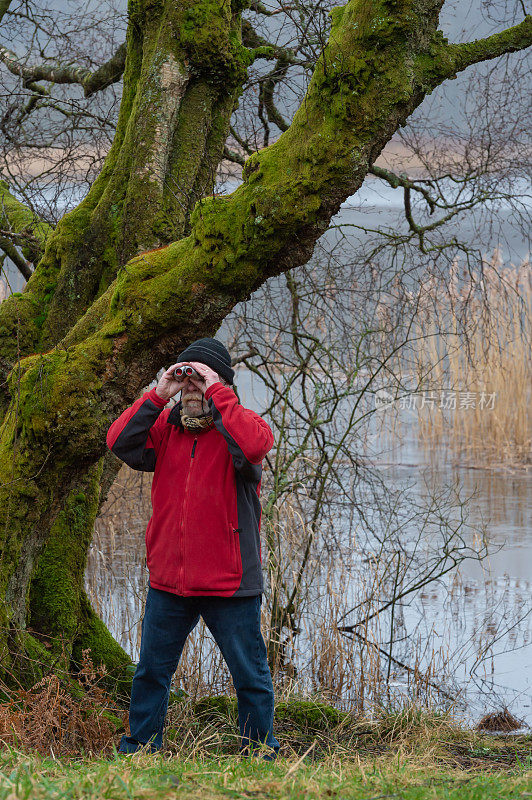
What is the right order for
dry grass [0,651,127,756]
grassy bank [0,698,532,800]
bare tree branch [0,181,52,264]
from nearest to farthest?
grassy bank [0,698,532,800] < dry grass [0,651,127,756] < bare tree branch [0,181,52,264]

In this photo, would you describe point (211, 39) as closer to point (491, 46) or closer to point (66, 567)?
point (491, 46)

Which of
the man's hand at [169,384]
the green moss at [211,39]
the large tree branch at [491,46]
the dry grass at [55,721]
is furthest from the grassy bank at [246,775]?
the green moss at [211,39]

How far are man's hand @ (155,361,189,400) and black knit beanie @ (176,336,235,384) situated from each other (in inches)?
2.0

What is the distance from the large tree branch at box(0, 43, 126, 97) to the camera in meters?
5.69

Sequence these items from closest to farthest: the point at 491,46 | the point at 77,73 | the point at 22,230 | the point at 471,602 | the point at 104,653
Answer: the point at 491,46 < the point at 104,653 < the point at 22,230 < the point at 77,73 < the point at 471,602

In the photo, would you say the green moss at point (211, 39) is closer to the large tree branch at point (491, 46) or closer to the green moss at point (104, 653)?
the large tree branch at point (491, 46)

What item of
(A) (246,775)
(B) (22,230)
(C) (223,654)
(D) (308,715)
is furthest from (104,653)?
(B) (22,230)

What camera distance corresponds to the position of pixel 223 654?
3.32m

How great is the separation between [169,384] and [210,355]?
0.67 ft

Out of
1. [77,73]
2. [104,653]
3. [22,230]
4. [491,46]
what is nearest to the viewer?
[491,46]

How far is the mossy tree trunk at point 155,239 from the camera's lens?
10.9ft

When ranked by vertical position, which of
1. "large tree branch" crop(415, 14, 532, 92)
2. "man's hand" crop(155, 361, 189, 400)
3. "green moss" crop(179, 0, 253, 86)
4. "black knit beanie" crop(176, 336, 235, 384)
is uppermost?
"green moss" crop(179, 0, 253, 86)

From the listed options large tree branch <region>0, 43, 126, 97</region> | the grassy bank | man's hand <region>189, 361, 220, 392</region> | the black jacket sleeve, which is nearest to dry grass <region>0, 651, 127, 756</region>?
the grassy bank

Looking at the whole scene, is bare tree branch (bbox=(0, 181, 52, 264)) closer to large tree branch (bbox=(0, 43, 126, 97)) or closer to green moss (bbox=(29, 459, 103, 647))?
large tree branch (bbox=(0, 43, 126, 97))
